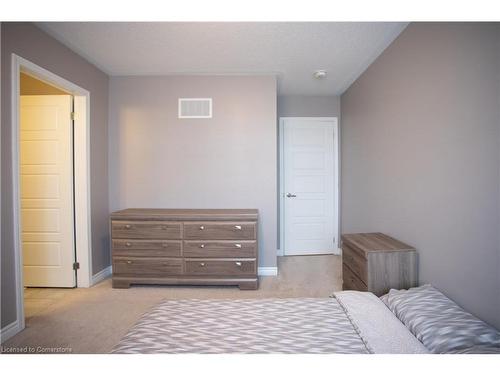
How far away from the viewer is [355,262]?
222 centimetres

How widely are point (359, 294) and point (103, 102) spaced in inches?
139

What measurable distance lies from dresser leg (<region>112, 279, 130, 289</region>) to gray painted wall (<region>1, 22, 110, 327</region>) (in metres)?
0.41

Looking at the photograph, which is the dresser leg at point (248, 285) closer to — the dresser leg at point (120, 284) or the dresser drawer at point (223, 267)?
the dresser drawer at point (223, 267)

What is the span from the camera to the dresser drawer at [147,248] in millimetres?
2768

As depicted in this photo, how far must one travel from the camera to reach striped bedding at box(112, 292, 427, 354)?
1017mm

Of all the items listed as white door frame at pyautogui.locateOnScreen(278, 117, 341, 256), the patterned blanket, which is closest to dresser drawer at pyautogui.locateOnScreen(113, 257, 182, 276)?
the patterned blanket

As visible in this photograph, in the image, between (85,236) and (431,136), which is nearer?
(431,136)

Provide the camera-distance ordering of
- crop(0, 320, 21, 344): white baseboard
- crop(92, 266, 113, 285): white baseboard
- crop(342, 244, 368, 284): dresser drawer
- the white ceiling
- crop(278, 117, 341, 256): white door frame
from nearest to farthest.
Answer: crop(0, 320, 21, 344): white baseboard → crop(342, 244, 368, 284): dresser drawer → the white ceiling → crop(92, 266, 113, 285): white baseboard → crop(278, 117, 341, 256): white door frame

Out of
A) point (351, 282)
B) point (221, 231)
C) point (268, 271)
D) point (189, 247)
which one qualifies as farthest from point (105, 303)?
point (351, 282)

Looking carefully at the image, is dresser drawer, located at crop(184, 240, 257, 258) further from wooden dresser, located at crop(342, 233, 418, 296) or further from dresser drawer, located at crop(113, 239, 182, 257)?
wooden dresser, located at crop(342, 233, 418, 296)

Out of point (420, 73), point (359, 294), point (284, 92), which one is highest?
point (284, 92)

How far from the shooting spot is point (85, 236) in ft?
9.50
